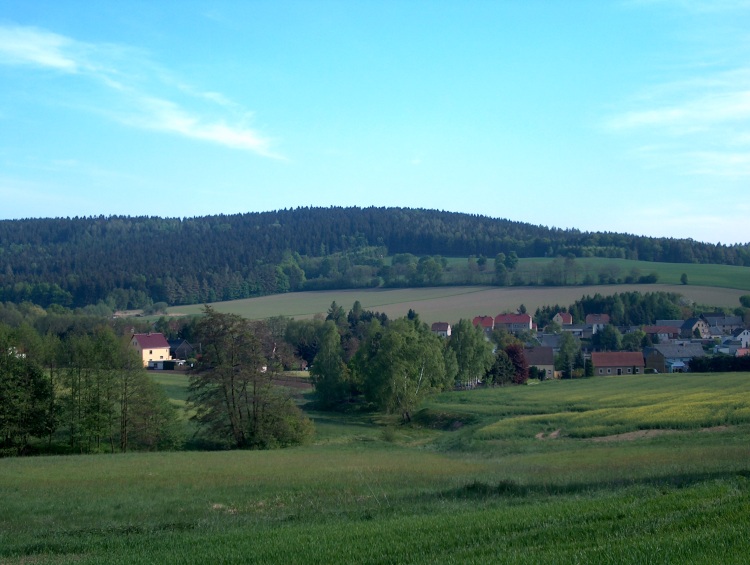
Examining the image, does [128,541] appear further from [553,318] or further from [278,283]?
[278,283]

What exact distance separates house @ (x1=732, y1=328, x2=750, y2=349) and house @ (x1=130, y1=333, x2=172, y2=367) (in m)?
79.8

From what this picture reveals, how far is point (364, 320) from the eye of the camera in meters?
103

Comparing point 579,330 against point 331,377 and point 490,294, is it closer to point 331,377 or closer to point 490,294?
point 490,294

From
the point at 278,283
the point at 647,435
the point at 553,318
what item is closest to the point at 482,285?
the point at 553,318

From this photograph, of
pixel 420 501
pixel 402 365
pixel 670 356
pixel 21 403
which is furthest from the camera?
pixel 670 356

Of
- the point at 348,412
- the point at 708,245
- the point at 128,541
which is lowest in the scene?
the point at 348,412

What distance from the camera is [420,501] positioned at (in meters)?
17.5

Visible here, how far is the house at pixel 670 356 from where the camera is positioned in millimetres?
89600

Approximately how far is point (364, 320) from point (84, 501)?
8367cm

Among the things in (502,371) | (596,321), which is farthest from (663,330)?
(502,371)

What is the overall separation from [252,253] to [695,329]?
3663 inches

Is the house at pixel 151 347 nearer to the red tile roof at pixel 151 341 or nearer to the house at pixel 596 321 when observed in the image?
the red tile roof at pixel 151 341

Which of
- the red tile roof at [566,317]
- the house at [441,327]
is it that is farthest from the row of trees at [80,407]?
the red tile roof at [566,317]

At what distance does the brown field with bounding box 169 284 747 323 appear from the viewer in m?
117
